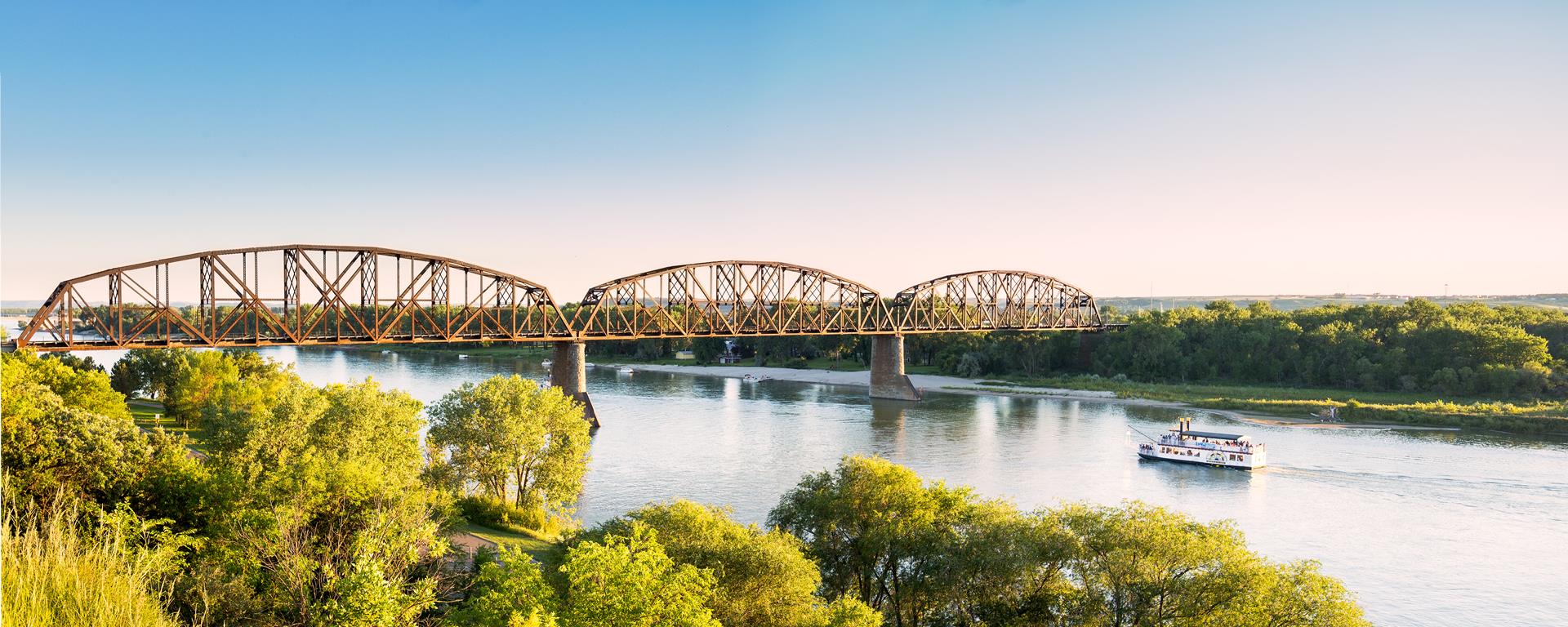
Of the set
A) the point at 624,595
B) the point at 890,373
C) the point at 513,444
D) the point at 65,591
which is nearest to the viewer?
the point at 65,591

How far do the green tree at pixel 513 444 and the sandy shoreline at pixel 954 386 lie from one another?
5727cm

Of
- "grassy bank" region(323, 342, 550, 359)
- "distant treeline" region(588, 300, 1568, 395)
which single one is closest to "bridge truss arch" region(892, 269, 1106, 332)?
"distant treeline" region(588, 300, 1568, 395)

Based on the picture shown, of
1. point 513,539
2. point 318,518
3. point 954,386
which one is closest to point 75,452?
point 318,518

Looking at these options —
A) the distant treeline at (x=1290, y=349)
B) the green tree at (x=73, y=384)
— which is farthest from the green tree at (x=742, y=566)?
the distant treeline at (x=1290, y=349)

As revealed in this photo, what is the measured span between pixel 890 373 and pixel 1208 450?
4092cm

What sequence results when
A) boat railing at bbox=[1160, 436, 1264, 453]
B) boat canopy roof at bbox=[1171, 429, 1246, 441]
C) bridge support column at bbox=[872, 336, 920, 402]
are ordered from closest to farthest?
boat railing at bbox=[1160, 436, 1264, 453], boat canopy roof at bbox=[1171, 429, 1246, 441], bridge support column at bbox=[872, 336, 920, 402]

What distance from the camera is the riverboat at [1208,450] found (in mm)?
55031

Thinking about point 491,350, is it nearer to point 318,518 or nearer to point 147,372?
point 147,372

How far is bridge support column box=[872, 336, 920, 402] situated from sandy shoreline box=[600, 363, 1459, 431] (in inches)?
269

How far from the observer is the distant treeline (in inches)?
3369

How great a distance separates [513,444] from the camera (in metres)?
40.1

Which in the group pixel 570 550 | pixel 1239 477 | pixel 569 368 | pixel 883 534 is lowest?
pixel 1239 477

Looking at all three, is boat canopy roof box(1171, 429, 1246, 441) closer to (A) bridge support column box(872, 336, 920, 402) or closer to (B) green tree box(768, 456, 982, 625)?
(B) green tree box(768, 456, 982, 625)

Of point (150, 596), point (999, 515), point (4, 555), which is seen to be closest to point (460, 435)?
point (999, 515)
